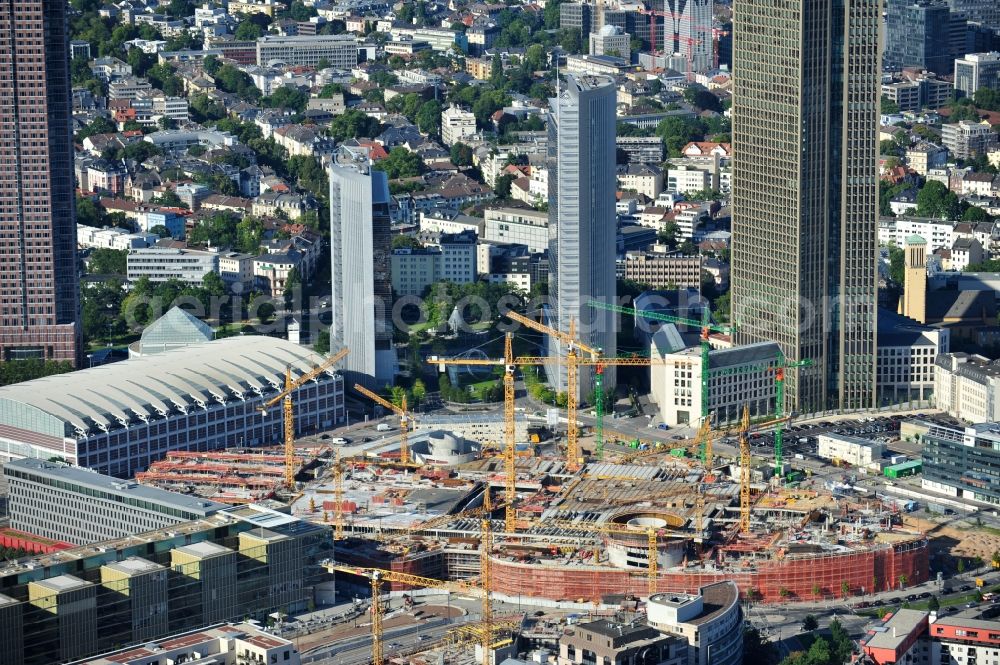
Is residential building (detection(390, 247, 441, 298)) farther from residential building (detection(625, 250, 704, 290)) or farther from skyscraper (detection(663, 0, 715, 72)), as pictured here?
skyscraper (detection(663, 0, 715, 72))

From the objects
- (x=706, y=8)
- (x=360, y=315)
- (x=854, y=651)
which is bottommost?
(x=854, y=651)

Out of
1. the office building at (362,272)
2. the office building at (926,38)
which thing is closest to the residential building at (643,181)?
the office building at (926,38)

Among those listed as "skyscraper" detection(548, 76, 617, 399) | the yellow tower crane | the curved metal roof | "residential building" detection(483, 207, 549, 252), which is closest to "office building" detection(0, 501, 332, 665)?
the curved metal roof

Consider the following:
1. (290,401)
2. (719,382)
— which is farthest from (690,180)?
(290,401)

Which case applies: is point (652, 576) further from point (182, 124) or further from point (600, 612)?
point (182, 124)

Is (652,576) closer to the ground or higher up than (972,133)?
closer to the ground

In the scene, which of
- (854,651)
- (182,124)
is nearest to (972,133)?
(182,124)

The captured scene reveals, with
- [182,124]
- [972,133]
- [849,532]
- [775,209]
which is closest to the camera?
[849,532]

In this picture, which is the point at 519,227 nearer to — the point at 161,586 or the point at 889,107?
the point at 889,107

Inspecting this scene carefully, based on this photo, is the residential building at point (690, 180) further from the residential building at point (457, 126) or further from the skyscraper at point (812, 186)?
the skyscraper at point (812, 186)
